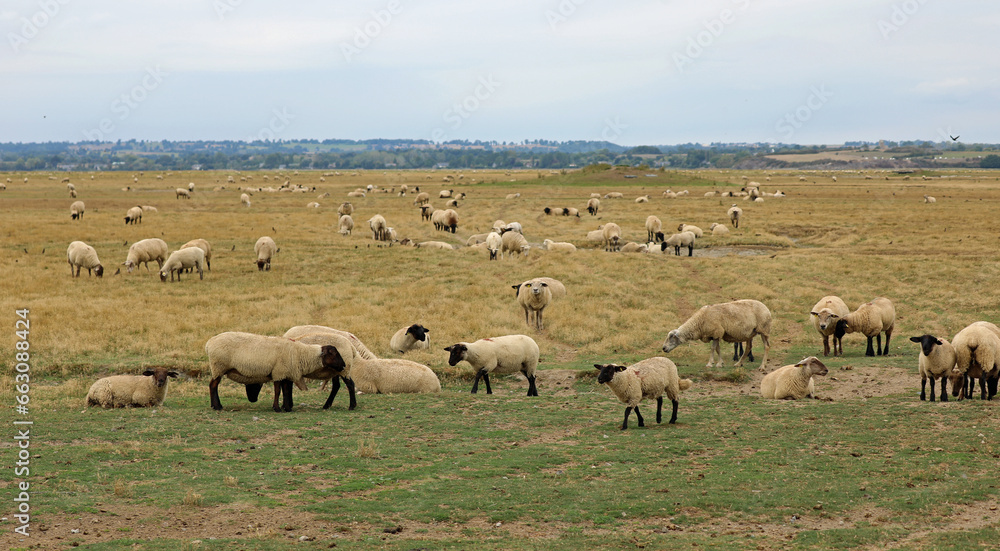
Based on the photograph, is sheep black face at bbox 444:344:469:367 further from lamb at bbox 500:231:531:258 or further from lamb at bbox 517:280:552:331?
lamb at bbox 500:231:531:258

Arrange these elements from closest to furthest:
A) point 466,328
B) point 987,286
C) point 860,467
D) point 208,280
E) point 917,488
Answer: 1. point 917,488
2. point 860,467
3. point 466,328
4. point 987,286
5. point 208,280

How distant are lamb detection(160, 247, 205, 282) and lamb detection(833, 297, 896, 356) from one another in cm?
2398

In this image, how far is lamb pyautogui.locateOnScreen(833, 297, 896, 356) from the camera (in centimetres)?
2086

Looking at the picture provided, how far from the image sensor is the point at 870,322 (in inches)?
821

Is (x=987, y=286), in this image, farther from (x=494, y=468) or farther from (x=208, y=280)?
(x=208, y=280)

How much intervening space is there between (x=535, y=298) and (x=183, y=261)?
51.2ft

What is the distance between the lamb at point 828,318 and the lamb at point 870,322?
0.17m

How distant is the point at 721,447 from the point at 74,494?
917 cm

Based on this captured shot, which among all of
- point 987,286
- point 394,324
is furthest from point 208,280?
point 987,286

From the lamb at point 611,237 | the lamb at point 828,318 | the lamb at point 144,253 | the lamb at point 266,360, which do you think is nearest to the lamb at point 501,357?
the lamb at point 266,360

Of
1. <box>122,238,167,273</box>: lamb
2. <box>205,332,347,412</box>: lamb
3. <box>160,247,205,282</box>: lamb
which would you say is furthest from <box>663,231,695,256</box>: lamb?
<box>205,332,347,412</box>: lamb

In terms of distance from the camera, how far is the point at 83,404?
14.9 meters

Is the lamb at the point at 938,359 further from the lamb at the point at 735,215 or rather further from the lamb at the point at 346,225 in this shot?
the lamb at the point at 735,215

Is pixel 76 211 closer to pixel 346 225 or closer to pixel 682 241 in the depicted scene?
pixel 346 225
